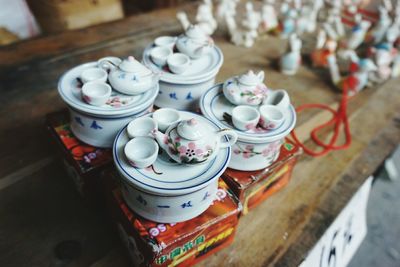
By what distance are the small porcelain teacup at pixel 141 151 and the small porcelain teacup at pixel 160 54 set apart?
328mm

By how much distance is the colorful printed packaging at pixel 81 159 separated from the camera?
2.67ft

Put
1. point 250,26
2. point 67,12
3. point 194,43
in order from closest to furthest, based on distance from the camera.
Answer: point 194,43 < point 250,26 < point 67,12

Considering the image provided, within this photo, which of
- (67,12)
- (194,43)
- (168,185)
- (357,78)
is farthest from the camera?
(67,12)

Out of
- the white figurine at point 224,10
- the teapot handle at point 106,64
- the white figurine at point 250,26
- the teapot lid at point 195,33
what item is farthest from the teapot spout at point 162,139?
the white figurine at point 224,10

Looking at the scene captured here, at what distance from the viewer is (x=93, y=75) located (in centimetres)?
86

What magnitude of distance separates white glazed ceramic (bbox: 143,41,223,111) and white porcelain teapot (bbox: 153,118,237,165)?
28cm

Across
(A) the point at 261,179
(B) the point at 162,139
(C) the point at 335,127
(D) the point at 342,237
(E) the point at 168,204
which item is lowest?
(D) the point at 342,237

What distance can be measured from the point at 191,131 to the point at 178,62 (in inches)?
14.3

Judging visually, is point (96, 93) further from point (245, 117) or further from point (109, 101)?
point (245, 117)

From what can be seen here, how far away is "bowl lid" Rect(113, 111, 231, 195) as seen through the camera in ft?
2.09

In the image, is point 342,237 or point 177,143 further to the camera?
point 342,237

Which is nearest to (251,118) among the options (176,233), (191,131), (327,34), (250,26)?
(191,131)

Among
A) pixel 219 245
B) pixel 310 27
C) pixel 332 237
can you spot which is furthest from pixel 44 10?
pixel 332 237

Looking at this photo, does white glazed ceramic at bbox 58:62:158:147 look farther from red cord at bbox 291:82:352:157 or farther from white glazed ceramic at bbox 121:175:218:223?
red cord at bbox 291:82:352:157
